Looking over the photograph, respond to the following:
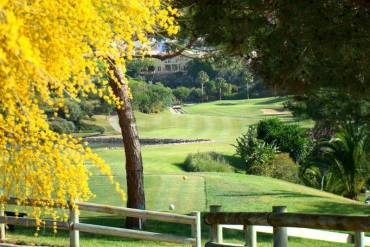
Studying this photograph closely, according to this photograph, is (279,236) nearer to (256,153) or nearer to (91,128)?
(256,153)

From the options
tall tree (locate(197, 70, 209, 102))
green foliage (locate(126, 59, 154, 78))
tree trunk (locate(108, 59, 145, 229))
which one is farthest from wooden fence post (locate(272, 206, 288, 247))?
tall tree (locate(197, 70, 209, 102))

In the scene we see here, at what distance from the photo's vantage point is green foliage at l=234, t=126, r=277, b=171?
39.0 meters

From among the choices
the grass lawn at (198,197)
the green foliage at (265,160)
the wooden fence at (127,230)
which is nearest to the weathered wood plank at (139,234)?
the wooden fence at (127,230)

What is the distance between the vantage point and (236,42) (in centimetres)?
1194

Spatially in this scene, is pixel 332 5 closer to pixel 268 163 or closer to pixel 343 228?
pixel 343 228

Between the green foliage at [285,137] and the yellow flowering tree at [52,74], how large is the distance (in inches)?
1380

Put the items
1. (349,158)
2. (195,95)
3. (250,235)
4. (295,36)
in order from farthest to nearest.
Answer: (195,95) < (349,158) < (295,36) < (250,235)

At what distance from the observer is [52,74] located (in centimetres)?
579

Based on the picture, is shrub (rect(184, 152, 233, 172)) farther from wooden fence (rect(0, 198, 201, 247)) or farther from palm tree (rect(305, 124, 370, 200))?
wooden fence (rect(0, 198, 201, 247))

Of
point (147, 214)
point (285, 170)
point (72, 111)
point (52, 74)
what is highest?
point (52, 74)

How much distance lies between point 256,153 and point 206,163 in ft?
11.3

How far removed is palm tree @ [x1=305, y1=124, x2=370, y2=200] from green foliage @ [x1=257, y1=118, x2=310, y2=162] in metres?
5.60

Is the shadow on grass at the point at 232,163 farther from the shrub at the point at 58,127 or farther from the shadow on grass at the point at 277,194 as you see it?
the shadow on grass at the point at 277,194

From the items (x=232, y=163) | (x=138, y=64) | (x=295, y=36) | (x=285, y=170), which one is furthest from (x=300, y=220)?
(x=232, y=163)
